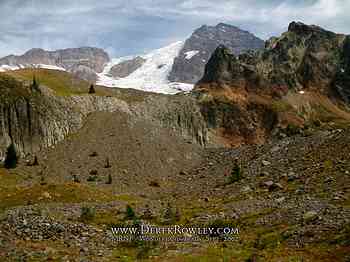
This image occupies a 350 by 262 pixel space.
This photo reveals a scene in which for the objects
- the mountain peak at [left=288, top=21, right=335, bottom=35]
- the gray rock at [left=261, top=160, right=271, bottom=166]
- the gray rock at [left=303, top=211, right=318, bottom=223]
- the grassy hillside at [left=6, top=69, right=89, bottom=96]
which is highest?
the mountain peak at [left=288, top=21, right=335, bottom=35]

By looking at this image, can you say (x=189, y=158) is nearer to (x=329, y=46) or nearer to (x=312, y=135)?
(x=312, y=135)

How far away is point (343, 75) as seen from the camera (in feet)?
614

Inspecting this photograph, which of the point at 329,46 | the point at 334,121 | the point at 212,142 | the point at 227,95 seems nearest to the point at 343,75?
the point at 329,46

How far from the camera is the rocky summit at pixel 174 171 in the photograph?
106ft

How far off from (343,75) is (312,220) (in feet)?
532

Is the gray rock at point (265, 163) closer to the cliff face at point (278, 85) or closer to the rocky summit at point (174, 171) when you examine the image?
the rocky summit at point (174, 171)

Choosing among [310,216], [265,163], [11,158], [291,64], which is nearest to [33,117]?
[11,158]

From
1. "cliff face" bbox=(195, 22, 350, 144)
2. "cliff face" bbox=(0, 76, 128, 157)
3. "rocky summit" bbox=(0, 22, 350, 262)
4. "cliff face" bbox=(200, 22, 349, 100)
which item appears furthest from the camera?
"cliff face" bbox=(200, 22, 349, 100)

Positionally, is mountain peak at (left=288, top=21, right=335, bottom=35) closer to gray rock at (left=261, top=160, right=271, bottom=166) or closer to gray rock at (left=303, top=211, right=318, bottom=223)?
gray rock at (left=261, top=160, right=271, bottom=166)

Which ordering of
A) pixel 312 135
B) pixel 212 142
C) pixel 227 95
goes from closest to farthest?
pixel 312 135
pixel 212 142
pixel 227 95

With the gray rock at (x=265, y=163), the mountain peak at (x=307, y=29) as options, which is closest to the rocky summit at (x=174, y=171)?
the gray rock at (x=265, y=163)

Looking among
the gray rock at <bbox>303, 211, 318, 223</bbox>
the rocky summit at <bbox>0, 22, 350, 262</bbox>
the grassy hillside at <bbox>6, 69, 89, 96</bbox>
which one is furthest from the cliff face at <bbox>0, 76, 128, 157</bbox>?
the gray rock at <bbox>303, 211, 318, 223</bbox>

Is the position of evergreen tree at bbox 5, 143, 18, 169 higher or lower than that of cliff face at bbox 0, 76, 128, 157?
lower

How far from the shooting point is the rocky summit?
32344 mm
